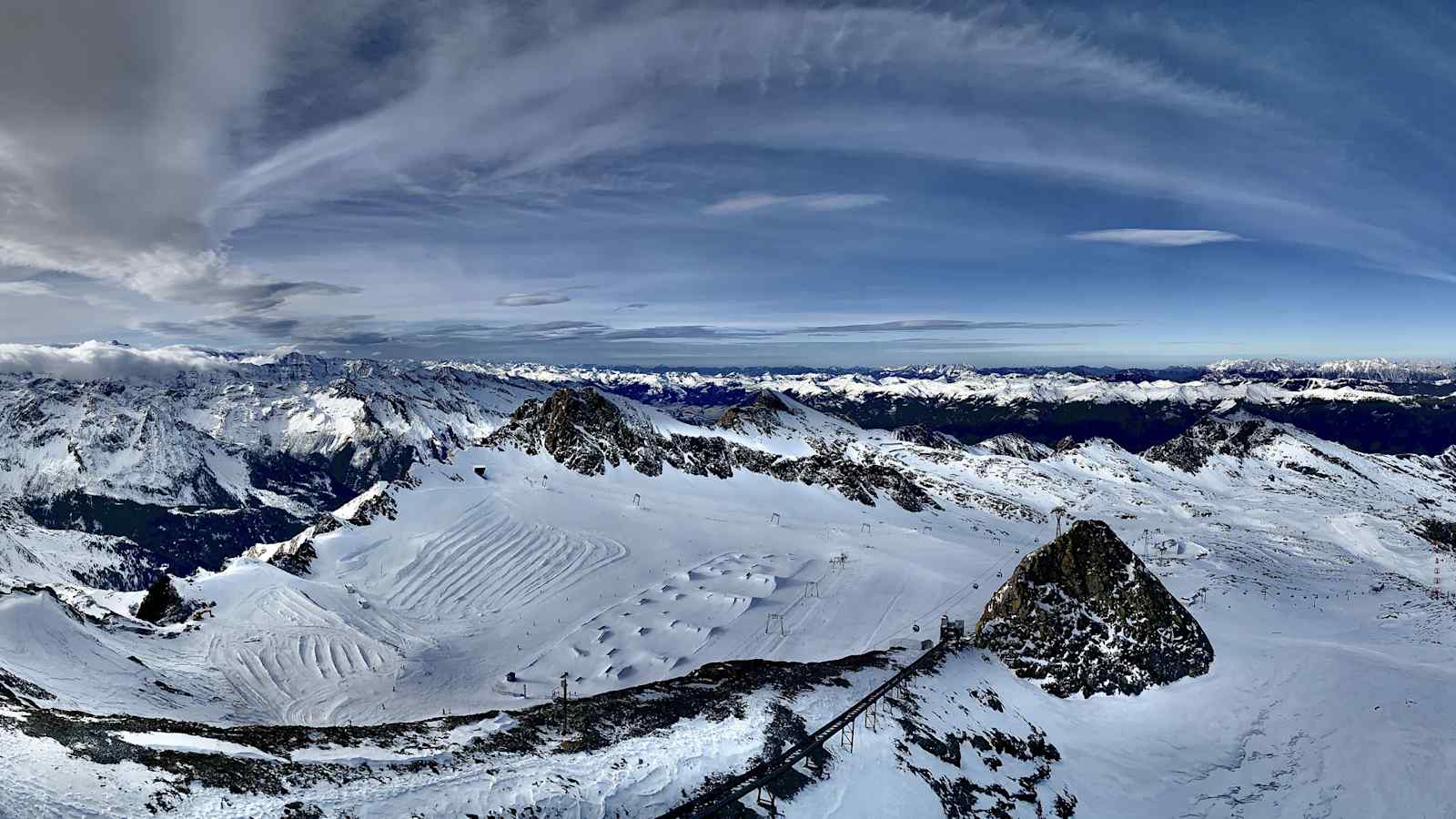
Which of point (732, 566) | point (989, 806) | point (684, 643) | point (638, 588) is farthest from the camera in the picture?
point (732, 566)

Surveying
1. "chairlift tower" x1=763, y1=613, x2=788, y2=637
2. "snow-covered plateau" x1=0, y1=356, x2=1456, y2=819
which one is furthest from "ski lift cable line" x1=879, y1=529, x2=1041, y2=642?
"chairlift tower" x1=763, y1=613, x2=788, y2=637

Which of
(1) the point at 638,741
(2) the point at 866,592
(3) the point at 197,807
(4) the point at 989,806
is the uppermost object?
(3) the point at 197,807

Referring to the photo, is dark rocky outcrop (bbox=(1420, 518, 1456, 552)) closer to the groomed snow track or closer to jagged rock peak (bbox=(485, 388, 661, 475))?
jagged rock peak (bbox=(485, 388, 661, 475))

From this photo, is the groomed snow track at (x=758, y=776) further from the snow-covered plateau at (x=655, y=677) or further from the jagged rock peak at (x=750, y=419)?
the jagged rock peak at (x=750, y=419)

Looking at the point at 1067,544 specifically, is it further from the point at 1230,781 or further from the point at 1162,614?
the point at 1230,781

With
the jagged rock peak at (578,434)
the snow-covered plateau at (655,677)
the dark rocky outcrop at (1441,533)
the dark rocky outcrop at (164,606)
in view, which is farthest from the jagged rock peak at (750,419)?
the dark rocky outcrop at (1441,533)

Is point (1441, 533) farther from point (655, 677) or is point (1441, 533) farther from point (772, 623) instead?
point (655, 677)

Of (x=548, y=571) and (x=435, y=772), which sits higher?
(x=435, y=772)

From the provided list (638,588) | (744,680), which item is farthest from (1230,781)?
(638,588)
